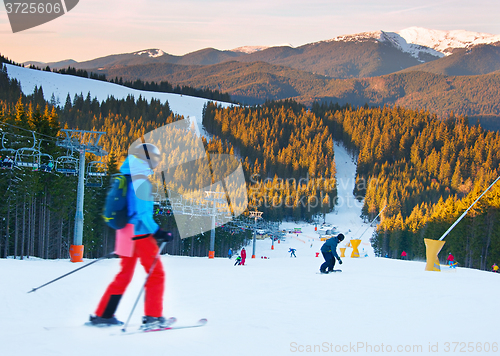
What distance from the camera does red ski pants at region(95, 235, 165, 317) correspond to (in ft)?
16.3

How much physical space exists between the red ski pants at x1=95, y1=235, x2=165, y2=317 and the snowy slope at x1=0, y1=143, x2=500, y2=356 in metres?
0.29

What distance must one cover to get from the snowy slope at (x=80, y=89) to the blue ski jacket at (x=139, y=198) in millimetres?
153011

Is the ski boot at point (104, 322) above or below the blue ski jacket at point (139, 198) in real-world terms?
below

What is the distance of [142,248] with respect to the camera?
4965mm

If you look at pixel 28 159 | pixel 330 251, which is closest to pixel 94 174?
pixel 28 159

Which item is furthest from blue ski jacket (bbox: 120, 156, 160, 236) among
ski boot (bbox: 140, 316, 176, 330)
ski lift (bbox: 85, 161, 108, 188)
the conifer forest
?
ski lift (bbox: 85, 161, 108, 188)

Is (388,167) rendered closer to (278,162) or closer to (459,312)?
(278,162)

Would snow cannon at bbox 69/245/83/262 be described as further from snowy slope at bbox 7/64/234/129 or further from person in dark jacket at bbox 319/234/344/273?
snowy slope at bbox 7/64/234/129

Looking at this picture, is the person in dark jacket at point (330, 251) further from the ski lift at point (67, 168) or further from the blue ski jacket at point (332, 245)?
the ski lift at point (67, 168)

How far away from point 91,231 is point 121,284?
3226 cm

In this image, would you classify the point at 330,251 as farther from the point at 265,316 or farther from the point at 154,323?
the point at 154,323

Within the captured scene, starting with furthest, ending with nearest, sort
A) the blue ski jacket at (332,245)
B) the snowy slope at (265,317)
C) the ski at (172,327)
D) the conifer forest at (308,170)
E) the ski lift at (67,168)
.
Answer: the conifer forest at (308,170) < the ski lift at (67,168) < the blue ski jacket at (332,245) < the ski at (172,327) < the snowy slope at (265,317)

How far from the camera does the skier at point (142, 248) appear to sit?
4848 millimetres

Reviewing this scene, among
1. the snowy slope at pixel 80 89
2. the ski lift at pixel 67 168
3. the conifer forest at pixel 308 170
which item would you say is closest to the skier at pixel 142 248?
the conifer forest at pixel 308 170
